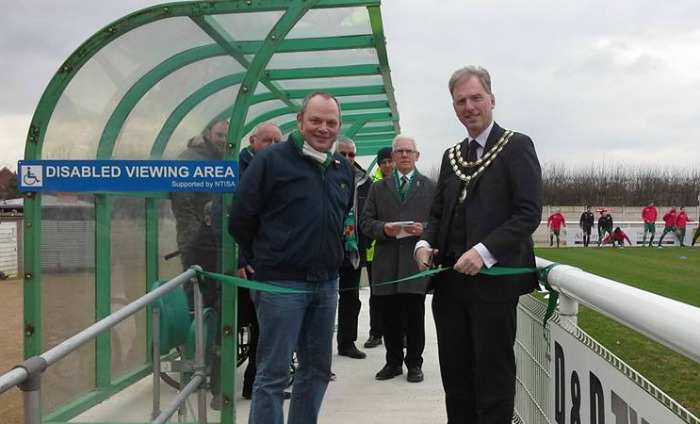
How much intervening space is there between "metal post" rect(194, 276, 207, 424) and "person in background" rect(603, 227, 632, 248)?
1179 inches

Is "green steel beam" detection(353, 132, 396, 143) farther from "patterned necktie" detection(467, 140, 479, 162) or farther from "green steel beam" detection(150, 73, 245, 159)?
"patterned necktie" detection(467, 140, 479, 162)

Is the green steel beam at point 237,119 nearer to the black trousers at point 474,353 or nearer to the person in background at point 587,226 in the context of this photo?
the black trousers at point 474,353

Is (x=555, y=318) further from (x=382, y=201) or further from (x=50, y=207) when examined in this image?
(x=50, y=207)

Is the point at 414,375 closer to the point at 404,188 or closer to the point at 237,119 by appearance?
the point at 404,188

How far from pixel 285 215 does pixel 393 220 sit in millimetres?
2050

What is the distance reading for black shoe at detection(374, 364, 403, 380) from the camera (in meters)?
5.11

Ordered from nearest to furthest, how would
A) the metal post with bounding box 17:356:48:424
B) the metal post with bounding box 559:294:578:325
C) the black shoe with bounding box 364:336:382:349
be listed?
1. the metal post with bounding box 17:356:48:424
2. the metal post with bounding box 559:294:578:325
3. the black shoe with bounding box 364:336:382:349

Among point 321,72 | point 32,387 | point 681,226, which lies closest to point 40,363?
point 32,387

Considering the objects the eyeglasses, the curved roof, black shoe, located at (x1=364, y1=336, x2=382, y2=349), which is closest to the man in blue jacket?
the curved roof

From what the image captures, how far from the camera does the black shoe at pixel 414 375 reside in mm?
4996

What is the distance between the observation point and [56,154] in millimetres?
3615

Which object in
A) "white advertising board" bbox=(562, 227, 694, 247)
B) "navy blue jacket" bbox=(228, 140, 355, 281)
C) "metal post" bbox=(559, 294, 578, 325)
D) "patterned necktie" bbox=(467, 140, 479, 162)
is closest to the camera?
"metal post" bbox=(559, 294, 578, 325)

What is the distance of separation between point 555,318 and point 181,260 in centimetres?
220

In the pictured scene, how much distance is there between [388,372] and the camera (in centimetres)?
514
